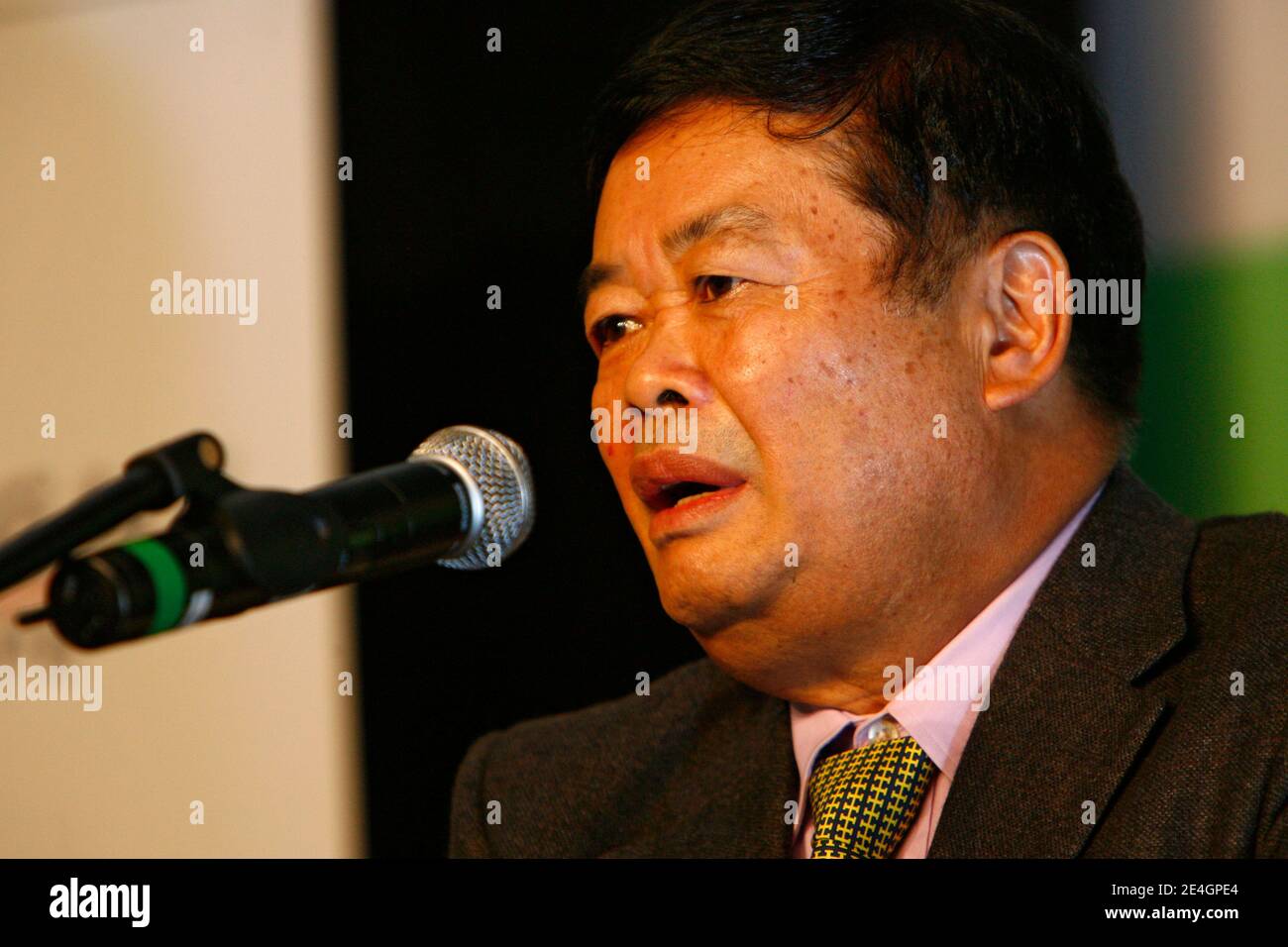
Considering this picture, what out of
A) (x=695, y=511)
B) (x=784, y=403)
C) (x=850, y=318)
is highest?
(x=850, y=318)

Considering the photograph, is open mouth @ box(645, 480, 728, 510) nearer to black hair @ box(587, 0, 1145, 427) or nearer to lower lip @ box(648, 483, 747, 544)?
lower lip @ box(648, 483, 747, 544)

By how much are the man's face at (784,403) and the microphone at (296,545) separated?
0.46m

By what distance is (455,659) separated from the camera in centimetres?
266

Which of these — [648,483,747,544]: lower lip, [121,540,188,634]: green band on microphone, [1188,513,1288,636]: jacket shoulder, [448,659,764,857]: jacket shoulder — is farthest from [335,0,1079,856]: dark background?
[121,540,188,634]: green band on microphone

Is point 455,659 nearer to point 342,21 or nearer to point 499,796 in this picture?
point 499,796

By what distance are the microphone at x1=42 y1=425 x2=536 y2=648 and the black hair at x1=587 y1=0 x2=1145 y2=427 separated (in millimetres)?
745

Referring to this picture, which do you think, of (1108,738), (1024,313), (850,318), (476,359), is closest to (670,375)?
(850,318)

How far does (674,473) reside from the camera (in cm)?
181

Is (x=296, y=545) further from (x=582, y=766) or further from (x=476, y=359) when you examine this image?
(x=476, y=359)

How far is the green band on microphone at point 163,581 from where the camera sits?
3.32 ft

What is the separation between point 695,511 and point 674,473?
0.06 meters

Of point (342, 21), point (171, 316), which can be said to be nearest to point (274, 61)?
point (342, 21)

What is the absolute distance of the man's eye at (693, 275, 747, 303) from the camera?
1.85 meters

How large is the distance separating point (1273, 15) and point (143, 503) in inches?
82.2
